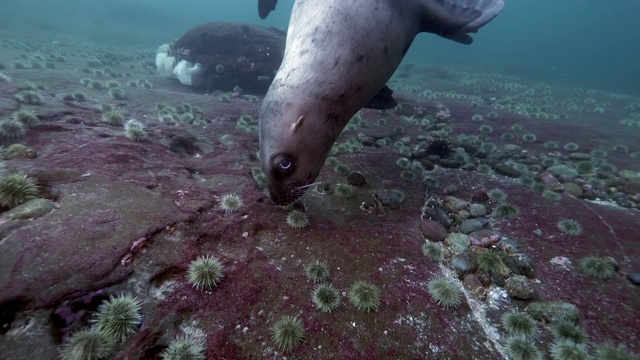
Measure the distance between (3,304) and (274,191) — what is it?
290cm

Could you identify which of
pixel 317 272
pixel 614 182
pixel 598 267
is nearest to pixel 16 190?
pixel 317 272

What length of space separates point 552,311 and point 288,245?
4.07 meters

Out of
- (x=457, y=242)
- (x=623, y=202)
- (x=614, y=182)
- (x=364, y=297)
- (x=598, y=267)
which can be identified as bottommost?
(x=364, y=297)

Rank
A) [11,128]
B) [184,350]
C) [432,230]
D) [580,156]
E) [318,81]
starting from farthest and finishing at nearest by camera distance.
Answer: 1. [580,156]
2. [432,230]
3. [11,128]
4. [318,81]
5. [184,350]

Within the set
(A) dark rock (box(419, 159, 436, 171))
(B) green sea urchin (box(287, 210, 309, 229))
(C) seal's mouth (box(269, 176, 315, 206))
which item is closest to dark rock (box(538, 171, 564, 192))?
(A) dark rock (box(419, 159, 436, 171))

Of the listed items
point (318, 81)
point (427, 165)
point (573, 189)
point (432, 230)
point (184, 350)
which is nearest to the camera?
point (184, 350)

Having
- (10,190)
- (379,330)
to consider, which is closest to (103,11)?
(10,190)

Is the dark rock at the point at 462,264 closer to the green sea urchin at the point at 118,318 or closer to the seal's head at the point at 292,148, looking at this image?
the seal's head at the point at 292,148

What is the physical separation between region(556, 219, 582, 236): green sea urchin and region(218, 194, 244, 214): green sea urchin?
6.48 m

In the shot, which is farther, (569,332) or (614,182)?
(614,182)

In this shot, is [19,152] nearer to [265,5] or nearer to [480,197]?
[480,197]

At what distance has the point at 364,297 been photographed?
4012 mm

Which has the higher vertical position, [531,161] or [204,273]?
[531,161]

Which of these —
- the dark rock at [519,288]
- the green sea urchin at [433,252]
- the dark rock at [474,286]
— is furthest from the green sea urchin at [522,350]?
the green sea urchin at [433,252]
